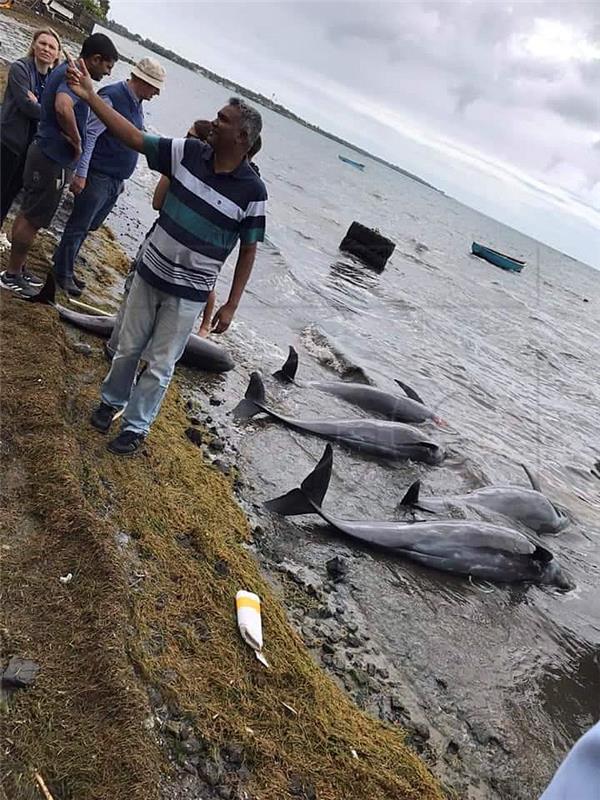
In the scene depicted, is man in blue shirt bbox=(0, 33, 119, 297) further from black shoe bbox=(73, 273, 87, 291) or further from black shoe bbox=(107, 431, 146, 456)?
black shoe bbox=(107, 431, 146, 456)

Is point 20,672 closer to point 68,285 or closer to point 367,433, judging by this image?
point 68,285

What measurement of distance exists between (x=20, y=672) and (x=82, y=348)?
4474 millimetres

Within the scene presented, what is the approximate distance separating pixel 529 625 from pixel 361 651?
2552mm

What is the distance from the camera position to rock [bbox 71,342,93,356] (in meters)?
6.99

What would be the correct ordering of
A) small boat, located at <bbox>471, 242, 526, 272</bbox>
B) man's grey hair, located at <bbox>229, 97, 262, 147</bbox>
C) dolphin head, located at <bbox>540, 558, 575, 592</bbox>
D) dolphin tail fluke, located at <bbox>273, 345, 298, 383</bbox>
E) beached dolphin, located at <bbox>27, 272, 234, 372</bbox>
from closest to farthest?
man's grey hair, located at <bbox>229, 97, 262, 147</bbox> < beached dolphin, located at <bbox>27, 272, 234, 372</bbox> < dolphin head, located at <bbox>540, 558, 575, 592</bbox> < dolphin tail fluke, located at <bbox>273, 345, 298, 383</bbox> < small boat, located at <bbox>471, 242, 526, 272</bbox>

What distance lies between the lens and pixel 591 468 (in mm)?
13617

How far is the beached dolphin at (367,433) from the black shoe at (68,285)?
2.62 m

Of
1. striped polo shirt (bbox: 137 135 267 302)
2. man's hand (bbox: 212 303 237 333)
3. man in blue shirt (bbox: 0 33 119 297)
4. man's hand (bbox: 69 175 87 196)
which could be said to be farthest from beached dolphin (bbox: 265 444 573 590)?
man's hand (bbox: 69 175 87 196)

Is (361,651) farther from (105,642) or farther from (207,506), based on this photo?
(105,642)

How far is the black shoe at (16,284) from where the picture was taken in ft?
23.7

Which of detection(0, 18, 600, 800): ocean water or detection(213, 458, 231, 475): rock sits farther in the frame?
detection(213, 458, 231, 475): rock

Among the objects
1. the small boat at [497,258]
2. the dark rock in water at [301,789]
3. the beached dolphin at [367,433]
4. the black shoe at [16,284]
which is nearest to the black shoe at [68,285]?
the black shoe at [16,284]

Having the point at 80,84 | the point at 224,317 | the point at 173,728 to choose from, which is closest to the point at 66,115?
the point at 80,84

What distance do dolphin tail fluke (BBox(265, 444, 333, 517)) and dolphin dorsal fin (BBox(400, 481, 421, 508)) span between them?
1.59 m
